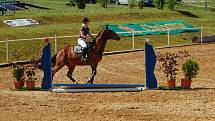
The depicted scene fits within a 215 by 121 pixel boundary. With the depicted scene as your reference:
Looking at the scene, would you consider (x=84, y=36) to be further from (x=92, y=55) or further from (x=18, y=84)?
(x=18, y=84)

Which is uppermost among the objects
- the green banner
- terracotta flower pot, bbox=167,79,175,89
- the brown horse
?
the brown horse

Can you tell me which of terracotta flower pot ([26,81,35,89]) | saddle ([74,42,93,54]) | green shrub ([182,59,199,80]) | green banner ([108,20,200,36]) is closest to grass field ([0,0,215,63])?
green banner ([108,20,200,36])

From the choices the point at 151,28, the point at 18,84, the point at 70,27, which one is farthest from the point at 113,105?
the point at 151,28

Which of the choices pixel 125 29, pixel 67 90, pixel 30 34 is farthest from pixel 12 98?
pixel 125 29

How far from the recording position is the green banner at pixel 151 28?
3291cm

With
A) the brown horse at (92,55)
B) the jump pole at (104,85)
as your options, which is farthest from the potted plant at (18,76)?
the brown horse at (92,55)

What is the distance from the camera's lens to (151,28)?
34969 mm

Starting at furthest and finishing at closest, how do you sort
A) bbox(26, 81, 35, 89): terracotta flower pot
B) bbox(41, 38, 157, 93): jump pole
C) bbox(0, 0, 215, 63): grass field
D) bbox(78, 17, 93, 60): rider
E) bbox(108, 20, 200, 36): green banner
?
bbox(108, 20, 200, 36): green banner
bbox(0, 0, 215, 63): grass field
bbox(78, 17, 93, 60): rider
bbox(26, 81, 35, 89): terracotta flower pot
bbox(41, 38, 157, 93): jump pole

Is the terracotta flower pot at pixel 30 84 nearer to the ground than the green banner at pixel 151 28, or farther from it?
nearer to the ground

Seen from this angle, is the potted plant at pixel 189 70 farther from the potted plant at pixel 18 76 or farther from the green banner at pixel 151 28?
the green banner at pixel 151 28

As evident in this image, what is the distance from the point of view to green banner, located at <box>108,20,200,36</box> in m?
32.9

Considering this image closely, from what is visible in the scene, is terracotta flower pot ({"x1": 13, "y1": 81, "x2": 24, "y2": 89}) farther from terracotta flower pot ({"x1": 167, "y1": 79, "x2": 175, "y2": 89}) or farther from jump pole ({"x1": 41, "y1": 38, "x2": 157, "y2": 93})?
terracotta flower pot ({"x1": 167, "y1": 79, "x2": 175, "y2": 89})

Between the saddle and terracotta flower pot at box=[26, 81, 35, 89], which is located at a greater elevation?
the saddle

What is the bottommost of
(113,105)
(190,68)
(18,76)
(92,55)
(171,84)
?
(113,105)
